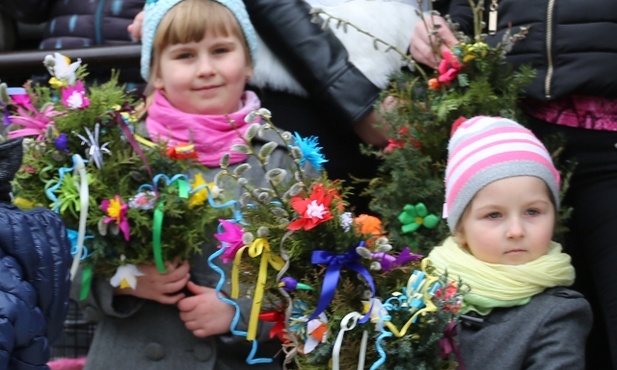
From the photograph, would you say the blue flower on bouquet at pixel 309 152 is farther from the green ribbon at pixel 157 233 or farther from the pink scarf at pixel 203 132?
the pink scarf at pixel 203 132

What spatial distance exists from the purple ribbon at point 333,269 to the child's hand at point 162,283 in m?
0.90

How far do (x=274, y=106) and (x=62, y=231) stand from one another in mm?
1429

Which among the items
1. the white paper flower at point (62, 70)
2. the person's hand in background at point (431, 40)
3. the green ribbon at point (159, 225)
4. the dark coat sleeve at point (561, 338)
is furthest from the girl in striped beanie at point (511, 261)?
the white paper flower at point (62, 70)

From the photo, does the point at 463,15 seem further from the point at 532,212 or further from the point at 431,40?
the point at 532,212

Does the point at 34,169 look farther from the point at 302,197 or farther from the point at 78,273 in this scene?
the point at 302,197

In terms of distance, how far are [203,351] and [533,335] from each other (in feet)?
3.75

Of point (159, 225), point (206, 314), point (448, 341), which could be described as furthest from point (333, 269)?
point (206, 314)

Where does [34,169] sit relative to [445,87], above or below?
below

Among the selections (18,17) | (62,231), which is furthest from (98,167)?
(18,17)

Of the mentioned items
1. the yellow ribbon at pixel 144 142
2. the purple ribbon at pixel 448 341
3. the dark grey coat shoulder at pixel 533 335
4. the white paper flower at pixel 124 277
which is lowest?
the white paper flower at pixel 124 277

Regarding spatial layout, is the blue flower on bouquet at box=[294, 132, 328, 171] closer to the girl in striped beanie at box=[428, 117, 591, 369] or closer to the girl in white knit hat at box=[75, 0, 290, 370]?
the girl in striped beanie at box=[428, 117, 591, 369]

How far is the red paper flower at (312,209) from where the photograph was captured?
2717 millimetres

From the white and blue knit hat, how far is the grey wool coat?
47 cm

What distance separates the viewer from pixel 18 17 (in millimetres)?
4695
